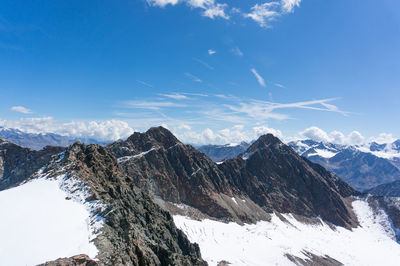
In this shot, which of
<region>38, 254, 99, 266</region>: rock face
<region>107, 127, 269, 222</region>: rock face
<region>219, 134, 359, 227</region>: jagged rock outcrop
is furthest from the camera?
<region>219, 134, 359, 227</region>: jagged rock outcrop

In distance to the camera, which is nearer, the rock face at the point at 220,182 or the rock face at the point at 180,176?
the rock face at the point at 180,176

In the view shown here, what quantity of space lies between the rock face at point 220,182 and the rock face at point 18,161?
35.8 m

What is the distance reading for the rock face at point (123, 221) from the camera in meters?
29.3

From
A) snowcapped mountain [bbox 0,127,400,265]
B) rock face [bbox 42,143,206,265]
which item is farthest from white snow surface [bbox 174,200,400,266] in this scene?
rock face [bbox 42,143,206,265]

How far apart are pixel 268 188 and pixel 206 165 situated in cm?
5747

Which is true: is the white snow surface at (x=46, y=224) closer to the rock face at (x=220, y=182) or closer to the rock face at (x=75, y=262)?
the rock face at (x=75, y=262)

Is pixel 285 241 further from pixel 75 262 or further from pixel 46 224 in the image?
pixel 75 262

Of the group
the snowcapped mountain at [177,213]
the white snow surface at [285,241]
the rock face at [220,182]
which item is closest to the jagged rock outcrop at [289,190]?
the rock face at [220,182]

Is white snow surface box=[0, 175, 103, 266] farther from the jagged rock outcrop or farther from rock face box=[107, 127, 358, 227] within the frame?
the jagged rock outcrop

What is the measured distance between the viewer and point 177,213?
115 metres

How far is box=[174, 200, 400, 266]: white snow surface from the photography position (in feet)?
299

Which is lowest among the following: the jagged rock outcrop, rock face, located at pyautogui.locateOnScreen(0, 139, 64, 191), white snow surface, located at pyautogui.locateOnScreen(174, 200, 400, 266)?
white snow surface, located at pyautogui.locateOnScreen(174, 200, 400, 266)

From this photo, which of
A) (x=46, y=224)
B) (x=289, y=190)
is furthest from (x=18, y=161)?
(x=289, y=190)

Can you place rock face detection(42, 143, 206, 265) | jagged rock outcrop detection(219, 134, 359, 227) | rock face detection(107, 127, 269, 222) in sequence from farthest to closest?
jagged rock outcrop detection(219, 134, 359, 227) < rock face detection(107, 127, 269, 222) < rock face detection(42, 143, 206, 265)
